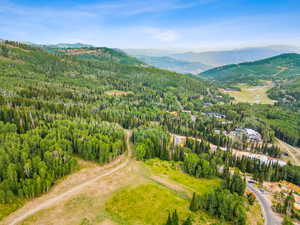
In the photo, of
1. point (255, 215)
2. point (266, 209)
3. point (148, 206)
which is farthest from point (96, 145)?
point (266, 209)

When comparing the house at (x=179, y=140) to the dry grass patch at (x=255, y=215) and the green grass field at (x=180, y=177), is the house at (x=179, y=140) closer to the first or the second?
the green grass field at (x=180, y=177)

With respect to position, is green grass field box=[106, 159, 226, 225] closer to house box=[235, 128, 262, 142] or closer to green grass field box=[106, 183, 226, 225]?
green grass field box=[106, 183, 226, 225]

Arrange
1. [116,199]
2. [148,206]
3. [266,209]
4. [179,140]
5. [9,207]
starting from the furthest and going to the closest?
[179,140]
[266,209]
[116,199]
[148,206]
[9,207]

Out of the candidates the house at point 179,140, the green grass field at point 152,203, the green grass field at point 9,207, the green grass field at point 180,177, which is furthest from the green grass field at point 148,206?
the house at point 179,140

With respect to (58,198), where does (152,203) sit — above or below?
above

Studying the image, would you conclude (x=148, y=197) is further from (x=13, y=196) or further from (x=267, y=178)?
(x=267, y=178)

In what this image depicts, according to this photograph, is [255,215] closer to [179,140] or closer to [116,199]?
[116,199]

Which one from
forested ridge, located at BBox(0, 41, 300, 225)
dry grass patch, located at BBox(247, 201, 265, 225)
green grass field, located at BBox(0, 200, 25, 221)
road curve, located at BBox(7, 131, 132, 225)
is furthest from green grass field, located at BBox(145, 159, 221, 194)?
green grass field, located at BBox(0, 200, 25, 221)

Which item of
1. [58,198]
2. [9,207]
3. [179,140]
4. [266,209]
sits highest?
[9,207]

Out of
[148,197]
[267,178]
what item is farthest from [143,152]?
[267,178]
